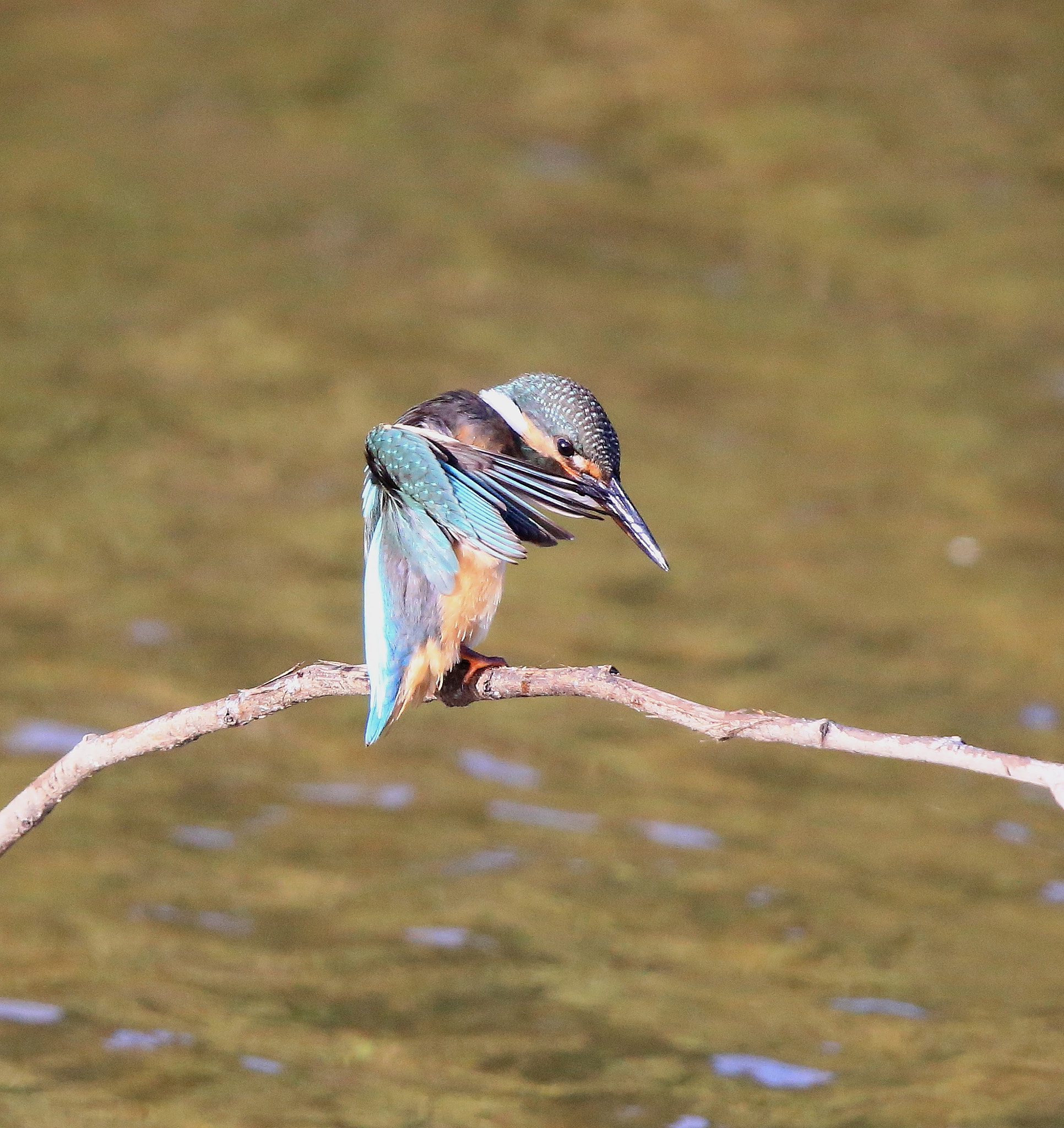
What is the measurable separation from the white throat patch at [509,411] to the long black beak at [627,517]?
18 cm

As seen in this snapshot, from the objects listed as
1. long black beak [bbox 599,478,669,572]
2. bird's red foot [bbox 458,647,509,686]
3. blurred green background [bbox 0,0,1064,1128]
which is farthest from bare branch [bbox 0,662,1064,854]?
blurred green background [bbox 0,0,1064,1128]

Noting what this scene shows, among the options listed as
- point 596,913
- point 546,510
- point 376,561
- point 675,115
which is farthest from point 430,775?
point 675,115

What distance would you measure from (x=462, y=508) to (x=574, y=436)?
1.06 feet

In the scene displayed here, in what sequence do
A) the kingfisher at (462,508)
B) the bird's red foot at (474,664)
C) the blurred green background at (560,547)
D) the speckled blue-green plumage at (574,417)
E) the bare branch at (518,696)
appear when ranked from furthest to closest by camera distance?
the blurred green background at (560,547), the speckled blue-green plumage at (574,417), the bird's red foot at (474,664), the kingfisher at (462,508), the bare branch at (518,696)

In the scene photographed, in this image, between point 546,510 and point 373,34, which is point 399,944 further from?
point 373,34

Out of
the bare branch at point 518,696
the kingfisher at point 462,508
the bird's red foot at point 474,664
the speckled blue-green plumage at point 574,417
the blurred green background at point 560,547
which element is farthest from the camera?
the blurred green background at point 560,547

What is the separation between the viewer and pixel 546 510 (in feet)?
8.68

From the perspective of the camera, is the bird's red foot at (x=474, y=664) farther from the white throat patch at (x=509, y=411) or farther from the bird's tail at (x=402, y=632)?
the white throat patch at (x=509, y=411)

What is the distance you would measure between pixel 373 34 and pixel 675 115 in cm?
163

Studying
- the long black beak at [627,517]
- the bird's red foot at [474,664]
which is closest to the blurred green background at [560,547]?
the bird's red foot at [474,664]

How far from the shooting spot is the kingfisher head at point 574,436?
293 cm

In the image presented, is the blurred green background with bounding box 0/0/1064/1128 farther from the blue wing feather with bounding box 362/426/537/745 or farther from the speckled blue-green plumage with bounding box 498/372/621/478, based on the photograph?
the speckled blue-green plumage with bounding box 498/372/621/478

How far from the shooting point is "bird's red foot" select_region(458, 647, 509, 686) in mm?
2834

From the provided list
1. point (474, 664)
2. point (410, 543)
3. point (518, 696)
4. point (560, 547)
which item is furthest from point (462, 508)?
point (560, 547)
